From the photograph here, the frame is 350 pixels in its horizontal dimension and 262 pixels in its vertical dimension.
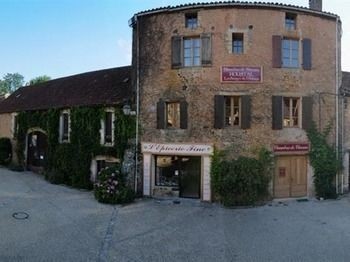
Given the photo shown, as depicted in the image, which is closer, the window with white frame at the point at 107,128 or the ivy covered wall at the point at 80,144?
the ivy covered wall at the point at 80,144

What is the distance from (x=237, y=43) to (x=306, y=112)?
4.67 meters

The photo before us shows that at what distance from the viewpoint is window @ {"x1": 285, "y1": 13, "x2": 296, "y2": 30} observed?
57.9 ft

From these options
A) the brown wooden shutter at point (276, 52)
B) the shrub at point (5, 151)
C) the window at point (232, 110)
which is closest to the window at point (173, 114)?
the window at point (232, 110)

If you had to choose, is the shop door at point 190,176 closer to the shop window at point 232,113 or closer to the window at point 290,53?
the shop window at point 232,113

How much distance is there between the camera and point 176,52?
17.5 m

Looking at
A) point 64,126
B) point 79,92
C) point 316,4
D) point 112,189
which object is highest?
point 316,4

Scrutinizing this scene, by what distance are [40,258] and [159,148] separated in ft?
28.1

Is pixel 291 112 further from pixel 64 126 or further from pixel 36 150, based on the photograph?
pixel 36 150

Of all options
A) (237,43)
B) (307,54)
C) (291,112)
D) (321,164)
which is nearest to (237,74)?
(237,43)

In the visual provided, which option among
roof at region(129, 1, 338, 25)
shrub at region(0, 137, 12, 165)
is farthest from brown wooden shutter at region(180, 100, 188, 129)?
shrub at region(0, 137, 12, 165)

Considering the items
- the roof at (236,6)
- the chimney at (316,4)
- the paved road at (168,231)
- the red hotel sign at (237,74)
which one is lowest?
the paved road at (168,231)

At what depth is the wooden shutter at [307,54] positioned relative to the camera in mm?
17625

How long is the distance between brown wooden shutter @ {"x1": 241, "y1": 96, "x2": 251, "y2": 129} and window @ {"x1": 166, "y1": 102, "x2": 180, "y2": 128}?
3.01 metres

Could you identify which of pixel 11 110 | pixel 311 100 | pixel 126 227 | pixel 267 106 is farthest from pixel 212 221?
pixel 11 110
